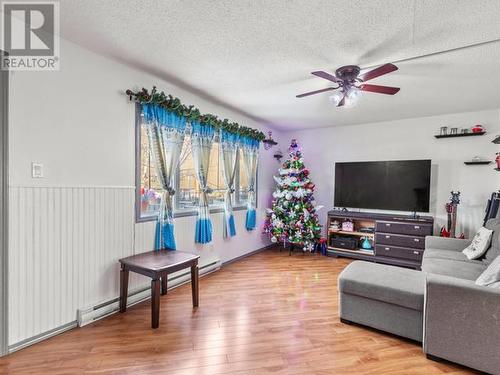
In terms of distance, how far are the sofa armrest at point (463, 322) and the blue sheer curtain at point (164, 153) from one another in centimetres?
248

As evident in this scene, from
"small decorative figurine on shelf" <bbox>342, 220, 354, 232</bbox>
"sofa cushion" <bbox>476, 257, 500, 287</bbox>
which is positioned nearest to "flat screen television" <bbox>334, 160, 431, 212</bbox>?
"small decorative figurine on shelf" <bbox>342, 220, 354, 232</bbox>

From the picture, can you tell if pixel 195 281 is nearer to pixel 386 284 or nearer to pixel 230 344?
pixel 230 344

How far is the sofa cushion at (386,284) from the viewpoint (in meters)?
1.97

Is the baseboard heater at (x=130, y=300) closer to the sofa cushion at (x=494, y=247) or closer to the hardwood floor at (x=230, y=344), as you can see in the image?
the hardwood floor at (x=230, y=344)

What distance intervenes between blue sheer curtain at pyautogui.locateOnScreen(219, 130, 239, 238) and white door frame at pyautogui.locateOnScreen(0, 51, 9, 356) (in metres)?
2.35

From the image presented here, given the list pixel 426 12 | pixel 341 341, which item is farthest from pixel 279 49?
pixel 341 341

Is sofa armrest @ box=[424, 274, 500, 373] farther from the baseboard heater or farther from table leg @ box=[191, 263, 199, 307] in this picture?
the baseboard heater

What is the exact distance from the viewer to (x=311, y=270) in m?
3.75

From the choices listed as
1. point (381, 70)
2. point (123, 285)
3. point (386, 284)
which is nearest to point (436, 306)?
point (386, 284)

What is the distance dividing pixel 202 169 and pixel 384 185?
311cm

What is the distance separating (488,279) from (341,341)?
1153mm

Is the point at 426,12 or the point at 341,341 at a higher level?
the point at 426,12

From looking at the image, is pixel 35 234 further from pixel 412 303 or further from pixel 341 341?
pixel 412 303

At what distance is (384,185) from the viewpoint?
14.0ft
